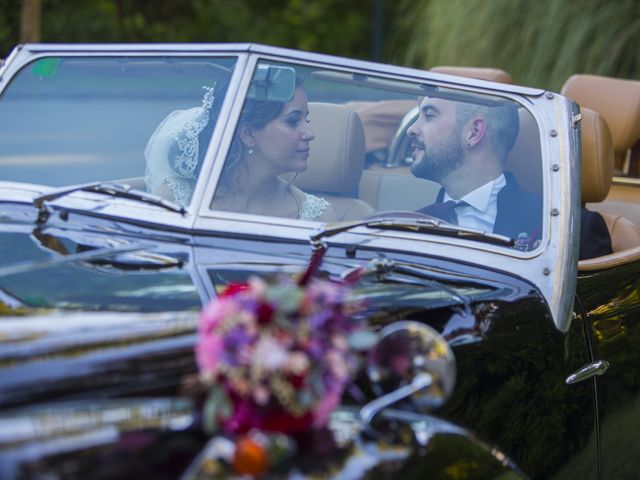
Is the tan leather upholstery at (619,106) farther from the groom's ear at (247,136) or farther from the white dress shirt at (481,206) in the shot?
the groom's ear at (247,136)

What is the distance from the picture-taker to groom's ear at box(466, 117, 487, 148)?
3271 mm

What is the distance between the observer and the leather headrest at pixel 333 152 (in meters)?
3.39

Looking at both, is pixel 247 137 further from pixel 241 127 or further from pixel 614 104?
pixel 614 104

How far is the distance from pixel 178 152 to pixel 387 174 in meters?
0.71

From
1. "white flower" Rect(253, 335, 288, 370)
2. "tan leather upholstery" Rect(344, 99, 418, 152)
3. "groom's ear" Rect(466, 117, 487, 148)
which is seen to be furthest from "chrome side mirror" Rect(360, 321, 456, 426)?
"tan leather upholstery" Rect(344, 99, 418, 152)

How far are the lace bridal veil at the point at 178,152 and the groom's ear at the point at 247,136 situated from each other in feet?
0.46

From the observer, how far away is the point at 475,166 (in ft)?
10.8

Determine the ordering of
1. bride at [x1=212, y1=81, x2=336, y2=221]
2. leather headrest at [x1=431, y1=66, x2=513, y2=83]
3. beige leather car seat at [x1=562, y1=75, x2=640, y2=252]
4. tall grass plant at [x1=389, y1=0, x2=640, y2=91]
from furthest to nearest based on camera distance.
→ tall grass plant at [x1=389, y1=0, x2=640, y2=91]
beige leather car seat at [x1=562, y1=75, x2=640, y2=252]
leather headrest at [x1=431, y1=66, x2=513, y2=83]
bride at [x1=212, y1=81, x2=336, y2=221]

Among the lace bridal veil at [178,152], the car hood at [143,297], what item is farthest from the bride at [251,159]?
the car hood at [143,297]

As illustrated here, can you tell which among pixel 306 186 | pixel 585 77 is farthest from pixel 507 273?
pixel 585 77

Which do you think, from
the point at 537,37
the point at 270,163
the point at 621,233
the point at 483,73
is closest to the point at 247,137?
the point at 270,163

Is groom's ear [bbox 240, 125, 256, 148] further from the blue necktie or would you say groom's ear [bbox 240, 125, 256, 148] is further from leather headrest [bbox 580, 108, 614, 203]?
leather headrest [bbox 580, 108, 614, 203]

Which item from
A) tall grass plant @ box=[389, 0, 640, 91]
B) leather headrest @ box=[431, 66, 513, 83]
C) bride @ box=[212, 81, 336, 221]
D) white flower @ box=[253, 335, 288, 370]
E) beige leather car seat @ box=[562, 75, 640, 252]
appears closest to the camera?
white flower @ box=[253, 335, 288, 370]

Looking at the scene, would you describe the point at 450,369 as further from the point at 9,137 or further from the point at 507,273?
the point at 9,137
